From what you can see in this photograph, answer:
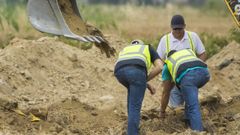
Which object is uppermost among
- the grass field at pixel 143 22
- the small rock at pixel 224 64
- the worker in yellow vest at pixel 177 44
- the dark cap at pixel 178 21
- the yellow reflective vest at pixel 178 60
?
the grass field at pixel 143 22

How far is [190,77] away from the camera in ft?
32.2

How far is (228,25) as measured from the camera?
103 ft

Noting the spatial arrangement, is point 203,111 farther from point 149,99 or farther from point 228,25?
point 228,25

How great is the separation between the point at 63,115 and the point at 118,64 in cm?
185

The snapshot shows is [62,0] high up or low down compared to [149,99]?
up

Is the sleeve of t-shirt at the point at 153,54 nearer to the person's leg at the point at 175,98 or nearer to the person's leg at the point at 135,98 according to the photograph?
the person's leg at the point at 135,98

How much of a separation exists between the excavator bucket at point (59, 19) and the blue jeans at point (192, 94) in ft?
5.71

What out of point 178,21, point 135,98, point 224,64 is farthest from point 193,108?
point 224,64

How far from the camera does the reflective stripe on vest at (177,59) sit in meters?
9.96

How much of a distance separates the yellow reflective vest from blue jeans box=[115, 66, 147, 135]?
59 centimetres

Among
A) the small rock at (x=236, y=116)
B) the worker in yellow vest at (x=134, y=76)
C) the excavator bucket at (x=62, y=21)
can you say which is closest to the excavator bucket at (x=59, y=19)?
the excavator bucket at (x=62, y=21)

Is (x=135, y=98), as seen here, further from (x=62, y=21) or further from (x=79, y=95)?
(x=79, y=95)

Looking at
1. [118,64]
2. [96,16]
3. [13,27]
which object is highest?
[96,16]

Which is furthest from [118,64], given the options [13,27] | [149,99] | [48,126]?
[13,27]
